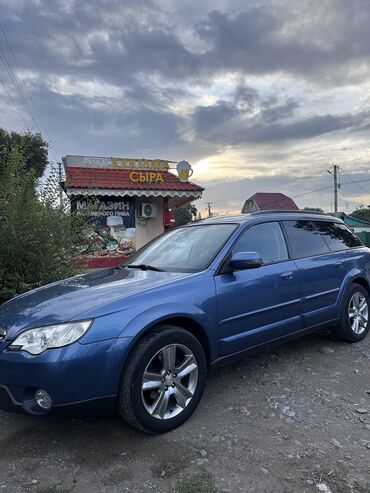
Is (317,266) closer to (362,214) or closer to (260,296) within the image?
(260,296)

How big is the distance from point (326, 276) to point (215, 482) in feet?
9.31

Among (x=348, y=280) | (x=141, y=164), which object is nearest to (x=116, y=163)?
(x=141, y=164)

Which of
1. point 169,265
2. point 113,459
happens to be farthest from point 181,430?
point 169,265

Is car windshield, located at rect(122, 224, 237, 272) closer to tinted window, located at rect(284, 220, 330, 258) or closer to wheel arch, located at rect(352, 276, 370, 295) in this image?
tinted window, located at rect(284, 220, 330, 258)

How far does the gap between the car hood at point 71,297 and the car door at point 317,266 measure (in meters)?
1.58

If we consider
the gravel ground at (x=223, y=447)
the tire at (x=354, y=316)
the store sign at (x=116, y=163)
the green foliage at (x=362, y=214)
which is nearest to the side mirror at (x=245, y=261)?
the gravel ground at (x=223, y=447)

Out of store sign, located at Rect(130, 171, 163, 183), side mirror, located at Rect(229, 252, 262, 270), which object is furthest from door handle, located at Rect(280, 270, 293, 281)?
store sign, located at Rect(130, 171, 163, 183)

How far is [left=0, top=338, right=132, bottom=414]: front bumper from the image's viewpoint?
2.67 meters

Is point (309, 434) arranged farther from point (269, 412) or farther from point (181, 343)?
point (181, 343)

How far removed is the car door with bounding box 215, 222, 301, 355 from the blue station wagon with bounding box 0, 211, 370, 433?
11 millimetres

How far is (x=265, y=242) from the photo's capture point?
14.2 feet

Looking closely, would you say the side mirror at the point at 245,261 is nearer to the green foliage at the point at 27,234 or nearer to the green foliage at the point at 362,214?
the green foliage at the point at 27,234

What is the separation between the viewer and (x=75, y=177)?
1230 centimetres

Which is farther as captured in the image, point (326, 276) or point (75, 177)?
point (75, 177)
